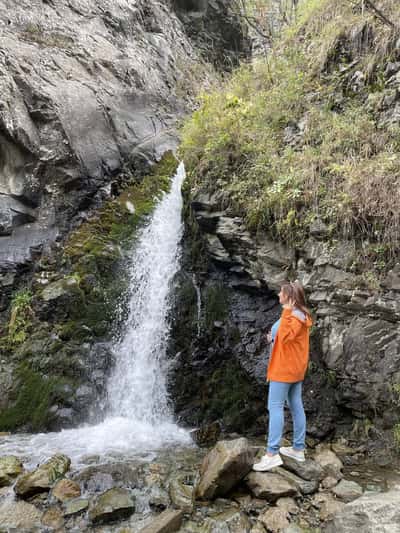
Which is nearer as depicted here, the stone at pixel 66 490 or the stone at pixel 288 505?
the stone at pixel 288 505

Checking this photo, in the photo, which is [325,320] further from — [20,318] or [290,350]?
[20,318]

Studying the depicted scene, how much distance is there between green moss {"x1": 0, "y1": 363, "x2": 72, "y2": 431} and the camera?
228 inches

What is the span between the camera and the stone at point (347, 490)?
359 centimetres

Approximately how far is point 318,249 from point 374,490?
2821 mm

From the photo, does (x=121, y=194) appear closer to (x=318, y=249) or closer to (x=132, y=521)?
(x=318, y=249)

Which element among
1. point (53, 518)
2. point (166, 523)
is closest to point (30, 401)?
point (53, 518)

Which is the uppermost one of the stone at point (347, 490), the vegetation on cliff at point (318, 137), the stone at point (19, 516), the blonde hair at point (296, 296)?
the vegetation on cliff at point (318, 137)

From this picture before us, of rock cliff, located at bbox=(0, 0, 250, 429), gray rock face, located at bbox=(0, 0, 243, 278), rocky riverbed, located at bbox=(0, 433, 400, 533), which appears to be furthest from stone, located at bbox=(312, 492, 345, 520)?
gray rock face, located at bbox=(0, 0, 243, 278)

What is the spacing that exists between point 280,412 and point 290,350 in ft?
2.07

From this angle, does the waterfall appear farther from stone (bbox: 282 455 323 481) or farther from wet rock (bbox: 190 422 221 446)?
stone (bbox: 282 455 323 481)

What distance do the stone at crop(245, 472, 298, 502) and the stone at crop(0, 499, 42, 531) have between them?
1.98 meters

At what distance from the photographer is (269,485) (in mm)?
3637

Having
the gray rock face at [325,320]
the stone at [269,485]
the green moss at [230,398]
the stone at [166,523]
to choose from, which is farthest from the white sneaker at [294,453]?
the green moss at [230,398]

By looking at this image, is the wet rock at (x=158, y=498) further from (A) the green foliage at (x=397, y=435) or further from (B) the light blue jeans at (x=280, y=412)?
(A) the green foliage at (x=397, y=435)
